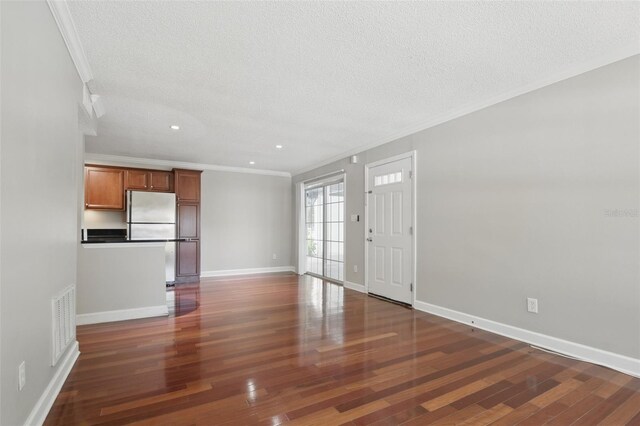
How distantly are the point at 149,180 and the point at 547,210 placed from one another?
21.0ft

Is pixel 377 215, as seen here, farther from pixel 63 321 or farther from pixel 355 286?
pixel 63 321

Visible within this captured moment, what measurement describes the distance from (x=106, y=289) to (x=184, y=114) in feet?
7.42

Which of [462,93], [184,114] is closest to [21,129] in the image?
[184,114]

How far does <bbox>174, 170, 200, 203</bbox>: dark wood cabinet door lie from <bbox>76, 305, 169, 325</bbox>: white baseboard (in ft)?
9.58

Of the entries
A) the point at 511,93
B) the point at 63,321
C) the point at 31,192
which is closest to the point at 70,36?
the point at 31,192

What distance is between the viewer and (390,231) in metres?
4.74

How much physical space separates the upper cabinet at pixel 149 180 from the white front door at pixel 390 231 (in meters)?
4.07

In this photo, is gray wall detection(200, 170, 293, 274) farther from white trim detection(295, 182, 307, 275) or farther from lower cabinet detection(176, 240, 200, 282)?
white trim detection(295, 182, 307, 275)

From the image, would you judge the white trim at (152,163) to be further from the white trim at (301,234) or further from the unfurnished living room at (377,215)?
the unfurnished living room at (377,215)

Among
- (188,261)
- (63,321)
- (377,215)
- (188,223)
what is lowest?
(188,261)

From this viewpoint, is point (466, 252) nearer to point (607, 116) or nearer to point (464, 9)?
A: point (607, 116)

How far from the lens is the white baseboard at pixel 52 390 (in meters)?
1.73

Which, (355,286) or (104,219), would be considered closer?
(355,286)

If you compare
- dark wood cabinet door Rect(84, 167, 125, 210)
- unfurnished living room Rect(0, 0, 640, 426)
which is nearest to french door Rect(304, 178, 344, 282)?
unfurnished living room Rect(0, 0, 640, 426)
